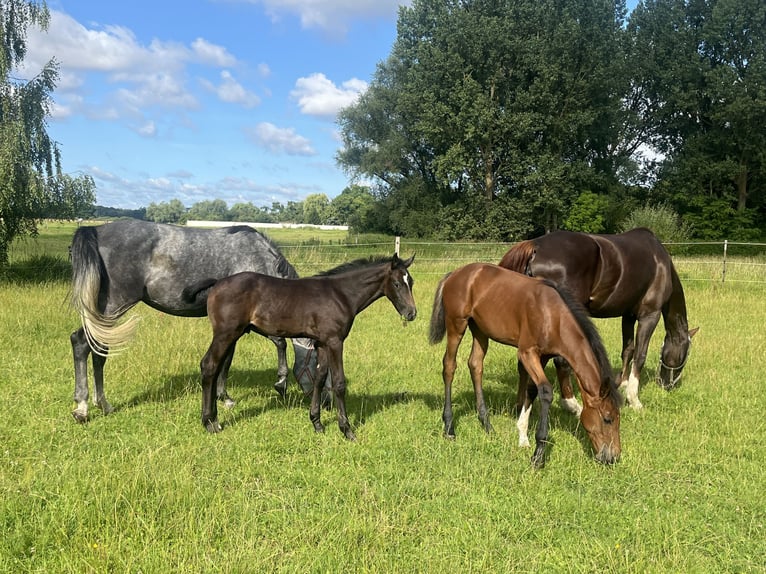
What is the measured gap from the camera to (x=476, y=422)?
17.2ft

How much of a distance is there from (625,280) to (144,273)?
5559 mm

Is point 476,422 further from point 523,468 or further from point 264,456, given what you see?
point 264,456

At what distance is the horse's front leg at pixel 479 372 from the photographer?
5016mm

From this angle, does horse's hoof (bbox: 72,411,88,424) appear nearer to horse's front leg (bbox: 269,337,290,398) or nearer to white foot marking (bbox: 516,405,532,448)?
horse's front leg (bbox: 269,337,290,398)

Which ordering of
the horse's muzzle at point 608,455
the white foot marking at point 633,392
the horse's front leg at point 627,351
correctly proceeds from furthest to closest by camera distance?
the horse's front leg at point 627,351, the white foot marking at point 633,392, the horse's muzzle at point 608,455

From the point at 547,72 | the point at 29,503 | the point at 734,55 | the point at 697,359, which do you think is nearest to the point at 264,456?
the point at 29,503

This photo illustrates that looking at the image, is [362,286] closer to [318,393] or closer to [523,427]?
[318,393]

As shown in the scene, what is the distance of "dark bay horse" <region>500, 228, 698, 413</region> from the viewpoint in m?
5.96

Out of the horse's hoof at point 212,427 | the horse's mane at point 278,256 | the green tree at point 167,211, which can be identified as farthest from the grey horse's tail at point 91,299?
the green tree at point 167,211

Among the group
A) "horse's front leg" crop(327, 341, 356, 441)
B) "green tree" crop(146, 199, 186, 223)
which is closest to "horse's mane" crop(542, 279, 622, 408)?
"horse's front leg" crop(327, 341, 356, 441)

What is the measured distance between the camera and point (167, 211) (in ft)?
407

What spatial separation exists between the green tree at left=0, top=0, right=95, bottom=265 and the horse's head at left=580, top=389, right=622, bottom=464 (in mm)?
13948

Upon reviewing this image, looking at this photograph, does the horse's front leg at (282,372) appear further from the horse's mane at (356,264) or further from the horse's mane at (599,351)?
the horse's mane at (599,351)

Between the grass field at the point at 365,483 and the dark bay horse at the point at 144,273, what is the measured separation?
49 cm
